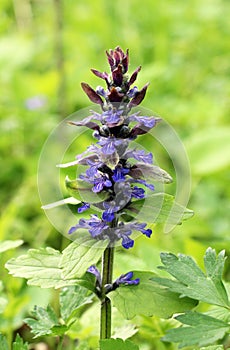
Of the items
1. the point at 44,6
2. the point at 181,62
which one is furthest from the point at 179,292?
the point at 44,6

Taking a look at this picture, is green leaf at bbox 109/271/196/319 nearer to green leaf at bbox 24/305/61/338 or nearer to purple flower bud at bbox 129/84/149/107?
green leaf at bbox 24/305/61/338

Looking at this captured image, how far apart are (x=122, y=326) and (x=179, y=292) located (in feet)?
1.14

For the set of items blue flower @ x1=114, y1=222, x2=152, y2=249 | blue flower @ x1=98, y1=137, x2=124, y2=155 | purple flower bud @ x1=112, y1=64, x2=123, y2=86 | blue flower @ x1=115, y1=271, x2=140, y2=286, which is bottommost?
blue flower @ x1=115, y1=271, x2=140, y2=286

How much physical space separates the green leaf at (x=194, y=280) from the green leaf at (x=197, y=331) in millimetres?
35

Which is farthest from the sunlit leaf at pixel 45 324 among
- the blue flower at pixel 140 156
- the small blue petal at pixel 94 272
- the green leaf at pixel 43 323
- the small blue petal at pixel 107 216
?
the blue flower at pixel 140 156

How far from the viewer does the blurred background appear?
184 cm

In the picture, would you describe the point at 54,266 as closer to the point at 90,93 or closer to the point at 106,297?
the point at 106,297

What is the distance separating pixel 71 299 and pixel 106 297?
103 millimetres

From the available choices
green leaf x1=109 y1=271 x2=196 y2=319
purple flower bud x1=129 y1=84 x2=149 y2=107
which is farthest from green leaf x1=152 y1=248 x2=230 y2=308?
purple flower bud x1=129 y1=84 x2=149 y2=107

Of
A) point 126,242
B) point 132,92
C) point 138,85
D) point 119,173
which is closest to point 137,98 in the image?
point 132,92

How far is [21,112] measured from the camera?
280 centimetres

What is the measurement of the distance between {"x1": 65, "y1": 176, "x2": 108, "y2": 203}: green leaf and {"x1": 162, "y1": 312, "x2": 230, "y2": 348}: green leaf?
9.0 inches

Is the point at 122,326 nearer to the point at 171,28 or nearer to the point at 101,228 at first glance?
the point at 101,228

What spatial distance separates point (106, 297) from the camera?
1.05 meters
